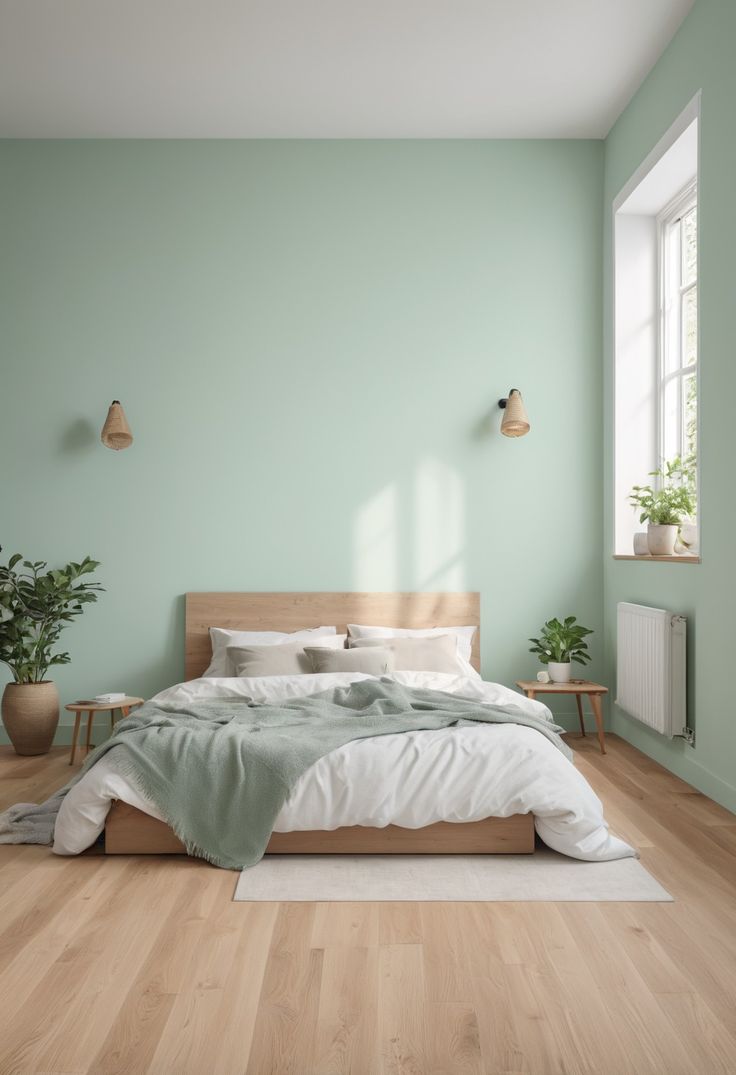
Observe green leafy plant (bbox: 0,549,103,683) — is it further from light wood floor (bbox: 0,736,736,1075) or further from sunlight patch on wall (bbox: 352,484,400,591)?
light wood floor (bbox: 0,736,736,1075)

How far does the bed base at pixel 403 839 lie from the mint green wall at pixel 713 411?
1066 mm

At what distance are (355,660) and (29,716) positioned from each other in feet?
5.97

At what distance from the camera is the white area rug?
9.51 feet

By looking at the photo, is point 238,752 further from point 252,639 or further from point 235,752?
point 252,639

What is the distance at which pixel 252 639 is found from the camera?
5227 millimetres

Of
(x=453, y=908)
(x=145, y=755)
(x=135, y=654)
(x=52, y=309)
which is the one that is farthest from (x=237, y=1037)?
(x=52, y=309)

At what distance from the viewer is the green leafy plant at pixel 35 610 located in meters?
5.08

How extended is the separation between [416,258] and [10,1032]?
4.60m

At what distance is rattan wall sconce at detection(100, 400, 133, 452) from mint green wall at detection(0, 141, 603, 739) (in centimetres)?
14

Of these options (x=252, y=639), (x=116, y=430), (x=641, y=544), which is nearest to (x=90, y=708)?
(x=252, y=639)

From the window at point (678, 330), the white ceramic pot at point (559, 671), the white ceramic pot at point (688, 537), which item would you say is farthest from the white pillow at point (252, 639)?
the window at point (678, 330)

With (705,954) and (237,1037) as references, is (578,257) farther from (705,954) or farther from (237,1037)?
(237,1037)

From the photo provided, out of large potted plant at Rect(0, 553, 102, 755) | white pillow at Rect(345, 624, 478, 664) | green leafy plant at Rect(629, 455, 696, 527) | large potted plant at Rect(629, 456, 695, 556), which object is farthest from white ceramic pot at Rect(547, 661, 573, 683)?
large potted plant at Rect(0, 553, 102, 755)

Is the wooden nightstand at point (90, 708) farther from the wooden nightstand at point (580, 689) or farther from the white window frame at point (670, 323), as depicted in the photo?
the white window frame at point (670, 323)
